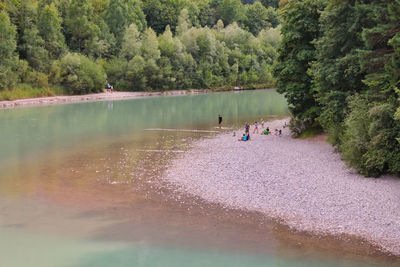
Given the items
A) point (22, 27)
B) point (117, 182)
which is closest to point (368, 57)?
point (117, 182)

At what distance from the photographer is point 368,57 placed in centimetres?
2473

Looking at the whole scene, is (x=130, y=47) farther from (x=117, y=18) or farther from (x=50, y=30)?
(x=50, y=30)

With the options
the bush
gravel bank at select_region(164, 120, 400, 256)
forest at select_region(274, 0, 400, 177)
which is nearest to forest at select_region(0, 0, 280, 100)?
the bush

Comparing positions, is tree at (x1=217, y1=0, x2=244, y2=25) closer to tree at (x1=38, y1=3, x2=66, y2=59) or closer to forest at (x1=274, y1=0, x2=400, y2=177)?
tree at (x1=38, y1=3, x2=66, y2=59)

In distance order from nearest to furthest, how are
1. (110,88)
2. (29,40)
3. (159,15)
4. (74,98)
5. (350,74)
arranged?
(350,74), (74,98), (29,40), (110,88), (159,15)

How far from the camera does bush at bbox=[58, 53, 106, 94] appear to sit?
306 ft

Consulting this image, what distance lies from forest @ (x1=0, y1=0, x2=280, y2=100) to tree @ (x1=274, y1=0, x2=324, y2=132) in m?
59.5

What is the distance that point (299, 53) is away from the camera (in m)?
35.2

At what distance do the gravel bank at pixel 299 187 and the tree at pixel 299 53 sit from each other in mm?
4510

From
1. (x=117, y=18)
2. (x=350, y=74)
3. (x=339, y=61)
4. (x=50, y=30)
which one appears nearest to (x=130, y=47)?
(x=117, y=18)

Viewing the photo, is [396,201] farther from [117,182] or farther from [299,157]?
[117,182]

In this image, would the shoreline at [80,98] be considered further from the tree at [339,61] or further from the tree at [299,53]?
the tree at [339,61]

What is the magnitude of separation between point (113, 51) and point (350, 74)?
9824 cm

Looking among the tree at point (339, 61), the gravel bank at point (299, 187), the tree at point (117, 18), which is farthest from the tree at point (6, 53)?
the tree at point (339, 61)
